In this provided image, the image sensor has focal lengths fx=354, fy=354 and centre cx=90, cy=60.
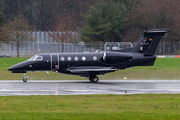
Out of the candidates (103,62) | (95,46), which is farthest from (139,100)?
(95,46)

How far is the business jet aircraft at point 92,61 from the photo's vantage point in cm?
2755

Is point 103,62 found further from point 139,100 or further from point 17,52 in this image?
point 17,52

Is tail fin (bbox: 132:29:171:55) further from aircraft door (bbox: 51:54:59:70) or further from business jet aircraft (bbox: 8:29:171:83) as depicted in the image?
aircraft door (bbox: 51:54:59:70)

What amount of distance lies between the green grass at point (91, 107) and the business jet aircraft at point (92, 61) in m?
9.66

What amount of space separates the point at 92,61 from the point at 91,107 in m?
13.4

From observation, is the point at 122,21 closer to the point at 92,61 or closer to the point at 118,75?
the point at 118,75

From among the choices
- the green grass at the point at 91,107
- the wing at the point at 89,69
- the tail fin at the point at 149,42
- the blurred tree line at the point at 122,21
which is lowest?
the green grass at the point at 91,107

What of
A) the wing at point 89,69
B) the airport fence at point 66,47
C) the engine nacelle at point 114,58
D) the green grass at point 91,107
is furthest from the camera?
the airport fence at point 66,47

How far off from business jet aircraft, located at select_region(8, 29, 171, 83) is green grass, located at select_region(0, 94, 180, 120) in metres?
9.66

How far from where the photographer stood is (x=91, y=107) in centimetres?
1493

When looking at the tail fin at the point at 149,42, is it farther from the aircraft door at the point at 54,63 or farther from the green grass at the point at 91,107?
the green grass at the point at 91,107

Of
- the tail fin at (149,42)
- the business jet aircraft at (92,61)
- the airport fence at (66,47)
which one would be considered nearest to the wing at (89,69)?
the business jet aircraft at (92,61)

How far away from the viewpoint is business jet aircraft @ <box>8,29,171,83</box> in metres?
27.5

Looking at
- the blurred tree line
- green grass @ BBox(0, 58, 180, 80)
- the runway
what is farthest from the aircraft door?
the blurred tree line
